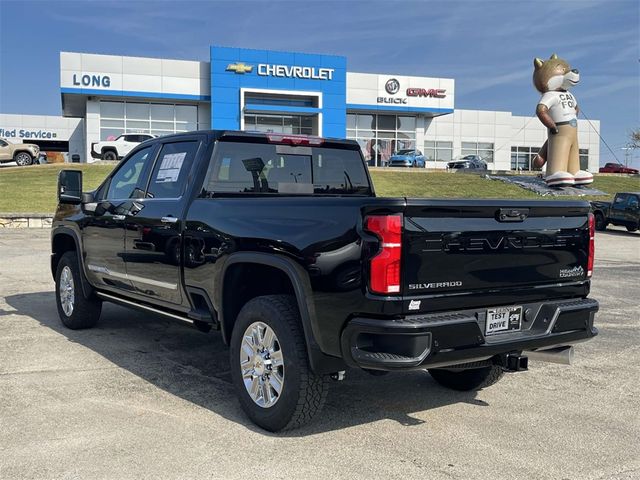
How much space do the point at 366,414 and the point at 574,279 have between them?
167 centimetres

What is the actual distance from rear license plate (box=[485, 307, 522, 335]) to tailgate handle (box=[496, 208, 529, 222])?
0.53 metres

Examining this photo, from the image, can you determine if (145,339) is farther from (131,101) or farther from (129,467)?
(131,101)

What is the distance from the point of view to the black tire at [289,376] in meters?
3.79

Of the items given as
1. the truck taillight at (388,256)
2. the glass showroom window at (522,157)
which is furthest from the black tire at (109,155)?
the glass showroom window at (522,157)

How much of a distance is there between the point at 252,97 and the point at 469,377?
40463mm

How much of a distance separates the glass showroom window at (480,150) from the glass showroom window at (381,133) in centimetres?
722

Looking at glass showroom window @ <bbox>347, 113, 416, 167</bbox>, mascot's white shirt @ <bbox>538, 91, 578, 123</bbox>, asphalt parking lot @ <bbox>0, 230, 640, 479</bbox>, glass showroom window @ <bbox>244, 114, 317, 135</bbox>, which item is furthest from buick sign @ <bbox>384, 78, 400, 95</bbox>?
asphalt parking lot @ <bbox>0, 230, 640, 479</bbox>

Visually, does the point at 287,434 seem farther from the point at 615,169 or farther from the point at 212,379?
the point at 615,169

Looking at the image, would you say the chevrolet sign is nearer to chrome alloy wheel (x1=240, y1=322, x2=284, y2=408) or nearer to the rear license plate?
chrome alloy wheel (x1=240, y1=322, x2=284, y2=408)

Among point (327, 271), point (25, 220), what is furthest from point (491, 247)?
point (25, 220)

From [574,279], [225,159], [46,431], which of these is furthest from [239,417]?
[574,279]

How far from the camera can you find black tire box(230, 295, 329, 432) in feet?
12.4

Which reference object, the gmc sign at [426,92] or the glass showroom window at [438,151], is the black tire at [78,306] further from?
the glass showroom window at [438,151]

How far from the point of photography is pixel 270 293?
4.38 meters
